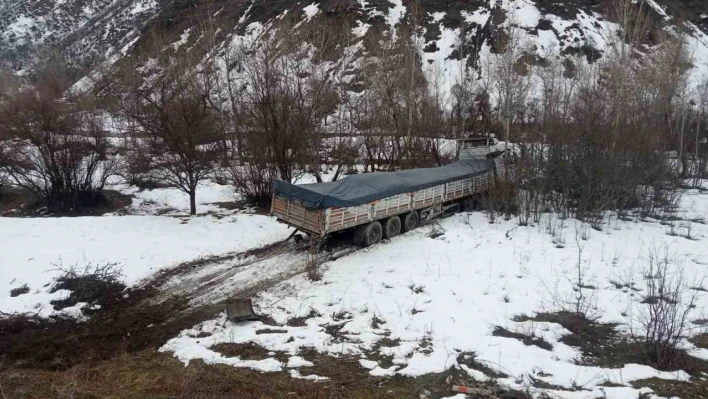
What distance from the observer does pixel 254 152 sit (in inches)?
751

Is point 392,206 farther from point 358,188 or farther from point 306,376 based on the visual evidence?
point 306,376

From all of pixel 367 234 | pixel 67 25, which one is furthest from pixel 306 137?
pixel 67 25

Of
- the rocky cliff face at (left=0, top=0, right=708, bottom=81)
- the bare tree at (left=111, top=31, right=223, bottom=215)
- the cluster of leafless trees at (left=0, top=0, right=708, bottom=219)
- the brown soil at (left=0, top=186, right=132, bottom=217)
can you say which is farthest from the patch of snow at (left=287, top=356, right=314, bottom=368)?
the rocky cliff face at (left=0, top=0, right=708, bottom=81)

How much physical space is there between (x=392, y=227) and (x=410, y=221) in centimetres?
99

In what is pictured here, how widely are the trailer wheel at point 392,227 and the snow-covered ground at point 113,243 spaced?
3467 mm

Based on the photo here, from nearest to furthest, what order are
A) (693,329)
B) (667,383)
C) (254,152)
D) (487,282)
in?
(667,383), (693,329), (487,282), (254,152)

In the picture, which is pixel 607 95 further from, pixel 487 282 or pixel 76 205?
pixel 76 205

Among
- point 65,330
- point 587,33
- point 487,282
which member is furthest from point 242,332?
point 587,33

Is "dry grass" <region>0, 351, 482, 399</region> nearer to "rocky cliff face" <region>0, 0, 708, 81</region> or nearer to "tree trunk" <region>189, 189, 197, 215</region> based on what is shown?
"tree trunk" <region>189, 189, 197, 215</region>

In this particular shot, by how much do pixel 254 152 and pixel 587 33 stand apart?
53131 mm

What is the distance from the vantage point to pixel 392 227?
1358cm

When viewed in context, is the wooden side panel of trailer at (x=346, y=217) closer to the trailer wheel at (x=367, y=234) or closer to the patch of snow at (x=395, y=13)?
the trailer wheel at (x=367, y=234)

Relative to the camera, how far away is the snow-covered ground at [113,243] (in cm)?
984

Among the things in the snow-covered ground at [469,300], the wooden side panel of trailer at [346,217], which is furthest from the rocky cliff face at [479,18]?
the wooden side panel of trailer at [346,217]
